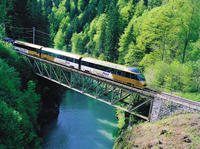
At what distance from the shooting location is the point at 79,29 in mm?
83000

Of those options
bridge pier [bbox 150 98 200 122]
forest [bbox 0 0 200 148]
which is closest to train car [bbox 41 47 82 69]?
forest [bbox 0 0 200 148]

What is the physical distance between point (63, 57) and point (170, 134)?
63.4 ft

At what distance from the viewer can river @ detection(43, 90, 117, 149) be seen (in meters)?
22.2

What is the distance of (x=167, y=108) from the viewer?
1496 centimetres

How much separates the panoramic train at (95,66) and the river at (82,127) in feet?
30.0

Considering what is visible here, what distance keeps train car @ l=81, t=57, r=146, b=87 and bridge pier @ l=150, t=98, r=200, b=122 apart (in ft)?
11.3

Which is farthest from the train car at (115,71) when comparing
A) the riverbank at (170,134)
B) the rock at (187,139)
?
the rock at (187,139)

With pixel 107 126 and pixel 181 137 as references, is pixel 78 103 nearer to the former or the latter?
pixel 107 126

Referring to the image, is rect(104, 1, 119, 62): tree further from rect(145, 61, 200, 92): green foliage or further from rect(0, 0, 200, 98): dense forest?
rect(145, 61, 200, 92): green foliage

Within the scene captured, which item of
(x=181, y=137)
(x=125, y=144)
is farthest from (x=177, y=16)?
(x=125, y=144)

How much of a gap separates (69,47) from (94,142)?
62037 mm

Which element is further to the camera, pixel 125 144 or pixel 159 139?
pixel 125 144

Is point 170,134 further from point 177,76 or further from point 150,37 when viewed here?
point 150,37

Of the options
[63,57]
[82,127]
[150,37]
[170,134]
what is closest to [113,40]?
[150,37]
